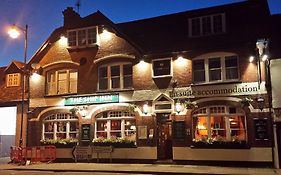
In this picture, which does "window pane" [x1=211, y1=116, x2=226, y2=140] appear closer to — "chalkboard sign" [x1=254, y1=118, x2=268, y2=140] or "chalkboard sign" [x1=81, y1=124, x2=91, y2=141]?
"chalkboard sign" [x1=254, y1=118, x2=268, y2=140]

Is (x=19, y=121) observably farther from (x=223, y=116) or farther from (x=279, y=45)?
(x=279, y=45)

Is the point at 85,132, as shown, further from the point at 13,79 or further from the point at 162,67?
the point at 13,79

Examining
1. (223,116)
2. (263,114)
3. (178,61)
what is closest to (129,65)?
(178,61)

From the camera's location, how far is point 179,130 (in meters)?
20.0

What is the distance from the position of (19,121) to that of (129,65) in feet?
31.4

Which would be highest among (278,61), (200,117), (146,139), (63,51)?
(63,51)

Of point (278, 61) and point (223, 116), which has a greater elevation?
point (278, 61)

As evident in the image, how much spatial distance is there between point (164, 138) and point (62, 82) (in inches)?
332

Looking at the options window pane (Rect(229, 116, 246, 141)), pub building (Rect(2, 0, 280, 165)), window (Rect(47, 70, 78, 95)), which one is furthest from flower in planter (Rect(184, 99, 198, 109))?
window (Rect(47, 70, 78, 95))

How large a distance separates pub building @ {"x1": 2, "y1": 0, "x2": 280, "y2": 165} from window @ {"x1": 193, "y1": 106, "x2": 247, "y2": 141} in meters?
0.06

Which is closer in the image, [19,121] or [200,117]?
[200,117]

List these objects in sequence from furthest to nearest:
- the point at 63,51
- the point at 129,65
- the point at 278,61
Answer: the point at 63,51 < the point at 129,65 < the point at 278,61

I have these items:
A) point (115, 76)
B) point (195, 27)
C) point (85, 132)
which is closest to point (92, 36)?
point (115, 76)

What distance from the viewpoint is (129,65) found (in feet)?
72.6
